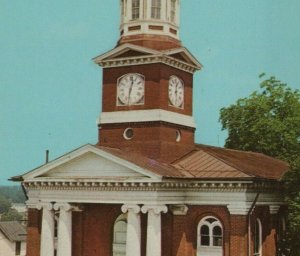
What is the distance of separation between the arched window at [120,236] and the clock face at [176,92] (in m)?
6.22

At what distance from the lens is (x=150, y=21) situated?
32.4 metres

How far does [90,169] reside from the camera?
96.0 feet

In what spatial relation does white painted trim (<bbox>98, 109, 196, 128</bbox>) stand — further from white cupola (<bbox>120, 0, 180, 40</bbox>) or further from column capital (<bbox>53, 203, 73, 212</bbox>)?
column capital (<bbox>53, 203, 73, 212</bbox>)

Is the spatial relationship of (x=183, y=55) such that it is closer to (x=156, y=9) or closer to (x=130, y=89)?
(x=156, y=9)

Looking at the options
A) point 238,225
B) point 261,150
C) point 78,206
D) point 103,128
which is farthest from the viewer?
point 261,150

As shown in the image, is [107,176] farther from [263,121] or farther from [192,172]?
[263,121]

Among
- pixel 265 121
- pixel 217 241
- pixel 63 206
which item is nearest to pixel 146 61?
pixel 63 206

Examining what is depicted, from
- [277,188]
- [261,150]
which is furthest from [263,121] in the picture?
[277,188]

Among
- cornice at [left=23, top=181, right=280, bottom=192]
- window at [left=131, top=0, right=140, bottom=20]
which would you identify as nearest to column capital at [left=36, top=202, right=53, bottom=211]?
cornice at [left=23, top=181, right=280, bottom=192]

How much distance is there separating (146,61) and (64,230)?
8.92 m

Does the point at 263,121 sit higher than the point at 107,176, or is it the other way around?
the point at 263,121

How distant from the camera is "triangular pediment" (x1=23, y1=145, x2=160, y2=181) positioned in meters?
28.0

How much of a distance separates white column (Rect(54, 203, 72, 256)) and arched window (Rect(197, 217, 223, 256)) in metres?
5.93

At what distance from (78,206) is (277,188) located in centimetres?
952
